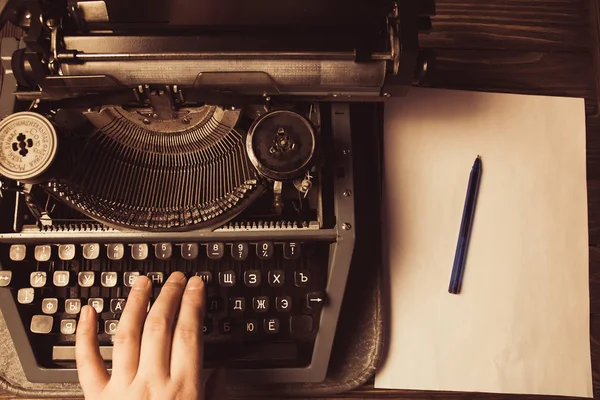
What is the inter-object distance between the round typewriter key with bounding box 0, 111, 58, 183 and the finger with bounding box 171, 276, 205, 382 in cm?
34

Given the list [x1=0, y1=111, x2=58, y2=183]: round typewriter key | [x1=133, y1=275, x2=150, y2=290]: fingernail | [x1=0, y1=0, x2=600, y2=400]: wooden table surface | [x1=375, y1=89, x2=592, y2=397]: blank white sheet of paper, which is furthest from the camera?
[x1=0, y1=0, x2=600, y2=400]: wooden table surface

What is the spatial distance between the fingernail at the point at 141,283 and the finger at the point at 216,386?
238mm

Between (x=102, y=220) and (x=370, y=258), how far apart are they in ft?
1.88

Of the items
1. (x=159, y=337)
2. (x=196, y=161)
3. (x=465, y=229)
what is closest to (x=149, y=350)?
(x=159, y=337)

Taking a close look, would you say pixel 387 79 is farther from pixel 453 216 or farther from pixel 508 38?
pixel 508 38

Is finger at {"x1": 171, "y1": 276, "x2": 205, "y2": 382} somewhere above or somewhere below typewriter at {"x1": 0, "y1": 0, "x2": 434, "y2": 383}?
below

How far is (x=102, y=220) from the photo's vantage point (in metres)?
1.04

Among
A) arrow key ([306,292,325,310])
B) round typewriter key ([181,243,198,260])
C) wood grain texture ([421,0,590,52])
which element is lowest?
arrow key ([306,292,325,310])

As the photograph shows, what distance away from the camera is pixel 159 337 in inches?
38.2

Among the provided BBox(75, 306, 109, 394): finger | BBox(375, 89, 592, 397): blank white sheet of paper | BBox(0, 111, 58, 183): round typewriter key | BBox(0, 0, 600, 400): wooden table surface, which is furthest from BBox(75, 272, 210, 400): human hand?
BBox(0, 0, 600, 400): wooden table surface

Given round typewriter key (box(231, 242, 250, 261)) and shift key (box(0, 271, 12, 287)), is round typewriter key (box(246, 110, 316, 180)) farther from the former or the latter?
shift key (box(0, 271, 12, 287))

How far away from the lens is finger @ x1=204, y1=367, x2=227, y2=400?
1.09 meters

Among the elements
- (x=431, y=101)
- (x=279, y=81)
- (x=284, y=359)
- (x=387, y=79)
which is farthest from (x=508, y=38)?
(x=284, y=359)

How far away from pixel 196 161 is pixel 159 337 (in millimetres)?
338
